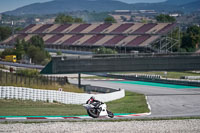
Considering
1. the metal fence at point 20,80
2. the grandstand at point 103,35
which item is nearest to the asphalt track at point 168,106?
the metal fence at point 20,80

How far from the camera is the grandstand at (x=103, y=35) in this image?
10823 cm

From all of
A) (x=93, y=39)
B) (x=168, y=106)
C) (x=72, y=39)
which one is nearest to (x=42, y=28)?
(x=72, y=39)

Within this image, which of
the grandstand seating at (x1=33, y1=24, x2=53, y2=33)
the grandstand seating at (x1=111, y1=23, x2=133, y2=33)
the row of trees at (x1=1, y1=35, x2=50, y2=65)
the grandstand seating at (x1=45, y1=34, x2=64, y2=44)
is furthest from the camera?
the grandstand seating at (x1=33, y1=24, x2=53, y2=33)

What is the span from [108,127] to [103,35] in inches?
4171

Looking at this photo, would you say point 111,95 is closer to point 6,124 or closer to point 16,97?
point 16,97

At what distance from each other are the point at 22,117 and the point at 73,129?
5.24 meters

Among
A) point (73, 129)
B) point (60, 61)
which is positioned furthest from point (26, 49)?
point (73, 129)

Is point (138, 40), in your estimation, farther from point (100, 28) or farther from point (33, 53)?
point (33, 53)

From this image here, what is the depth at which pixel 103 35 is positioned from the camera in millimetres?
124875

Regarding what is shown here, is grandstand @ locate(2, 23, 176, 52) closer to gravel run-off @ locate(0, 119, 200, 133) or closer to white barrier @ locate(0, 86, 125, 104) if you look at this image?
white barrier @ locate(0, 86, 125, 104)

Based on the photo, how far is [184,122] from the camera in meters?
21.4

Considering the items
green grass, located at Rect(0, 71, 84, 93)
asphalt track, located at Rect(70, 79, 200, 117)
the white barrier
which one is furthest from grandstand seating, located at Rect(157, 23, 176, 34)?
the white barrier

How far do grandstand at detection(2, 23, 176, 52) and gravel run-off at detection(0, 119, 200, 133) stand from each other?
7999cm

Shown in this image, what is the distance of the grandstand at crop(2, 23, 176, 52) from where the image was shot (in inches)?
4261
